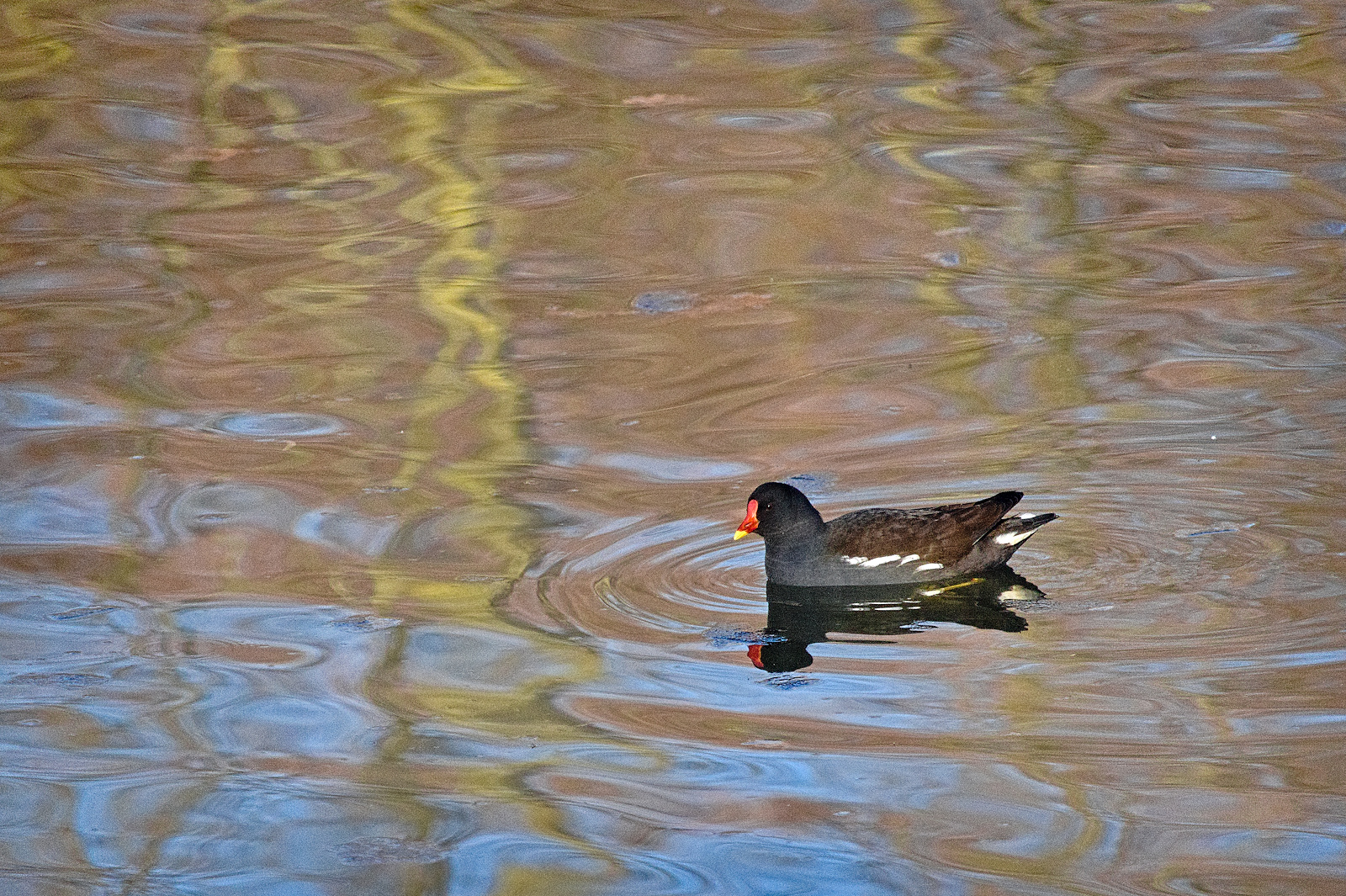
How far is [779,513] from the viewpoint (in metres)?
6.66

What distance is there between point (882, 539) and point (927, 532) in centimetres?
16

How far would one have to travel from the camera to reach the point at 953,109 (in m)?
Result: 11.8

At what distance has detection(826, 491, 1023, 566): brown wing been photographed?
21.6 feet

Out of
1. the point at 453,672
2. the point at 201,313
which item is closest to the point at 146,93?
the point at 201,313

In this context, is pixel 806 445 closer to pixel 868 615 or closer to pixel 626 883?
pixel 868 615

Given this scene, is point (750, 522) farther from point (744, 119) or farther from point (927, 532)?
point (744, 119)

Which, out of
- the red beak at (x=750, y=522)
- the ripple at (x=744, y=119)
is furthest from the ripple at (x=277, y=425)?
the ripple at (x=744, y=119)

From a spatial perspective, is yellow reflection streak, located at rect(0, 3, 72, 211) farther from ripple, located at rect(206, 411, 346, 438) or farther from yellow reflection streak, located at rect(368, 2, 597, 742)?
ripple, located at rect(206, 411, 346, 438)

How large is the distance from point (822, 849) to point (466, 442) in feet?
11.3

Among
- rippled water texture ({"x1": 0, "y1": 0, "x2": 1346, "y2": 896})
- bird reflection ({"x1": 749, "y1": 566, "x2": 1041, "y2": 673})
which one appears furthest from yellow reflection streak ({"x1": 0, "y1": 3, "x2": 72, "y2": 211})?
bird reflection ({"x1": 749, "y1": 566, "x2": 1041, "y2": 673})

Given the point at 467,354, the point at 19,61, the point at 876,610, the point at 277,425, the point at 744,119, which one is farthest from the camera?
the point at 19,61

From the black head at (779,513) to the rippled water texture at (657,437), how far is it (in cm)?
25

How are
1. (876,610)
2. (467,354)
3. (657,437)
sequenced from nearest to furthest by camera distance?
1. (876,610)
2. (657,437)
3. (467,354)

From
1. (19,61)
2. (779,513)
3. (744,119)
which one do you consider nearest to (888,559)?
(779,513)
